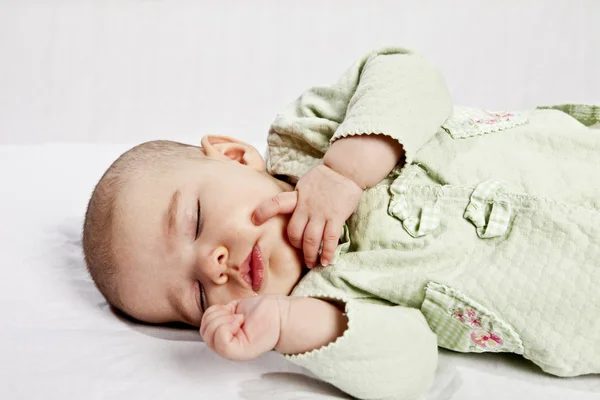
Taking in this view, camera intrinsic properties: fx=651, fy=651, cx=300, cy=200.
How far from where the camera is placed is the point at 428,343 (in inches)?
36.7

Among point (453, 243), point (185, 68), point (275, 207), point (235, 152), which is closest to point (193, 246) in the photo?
point (275, 207)

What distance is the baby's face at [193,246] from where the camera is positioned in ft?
→ 3.31

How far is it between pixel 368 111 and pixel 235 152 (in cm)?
29

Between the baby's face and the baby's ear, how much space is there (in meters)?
0.12

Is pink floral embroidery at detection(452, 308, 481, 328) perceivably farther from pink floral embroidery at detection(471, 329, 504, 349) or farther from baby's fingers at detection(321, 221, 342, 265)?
baby's fingers at detection(321, 221, 342, 265)

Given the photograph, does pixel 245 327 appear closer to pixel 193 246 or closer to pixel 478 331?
pixel 193 246

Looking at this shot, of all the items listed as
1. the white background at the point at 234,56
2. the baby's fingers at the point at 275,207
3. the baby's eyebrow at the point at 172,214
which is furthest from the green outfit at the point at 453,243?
the white background at the point at 234,56

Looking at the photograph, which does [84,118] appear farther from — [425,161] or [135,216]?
[425,161]

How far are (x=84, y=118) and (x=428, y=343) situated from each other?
4.57ft

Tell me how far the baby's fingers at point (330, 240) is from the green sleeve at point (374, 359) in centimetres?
13

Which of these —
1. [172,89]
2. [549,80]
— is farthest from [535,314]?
[172,89]

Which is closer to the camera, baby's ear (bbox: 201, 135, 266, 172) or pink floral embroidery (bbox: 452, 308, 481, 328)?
pink floral embroidery (bbox: 452, 308, 481, 328)

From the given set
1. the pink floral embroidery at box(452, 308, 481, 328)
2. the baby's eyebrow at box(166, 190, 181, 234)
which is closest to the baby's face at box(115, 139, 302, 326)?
the baby's eyebrow at box(166, 190, 181, 234)

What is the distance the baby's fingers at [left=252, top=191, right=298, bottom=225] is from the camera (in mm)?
1016
